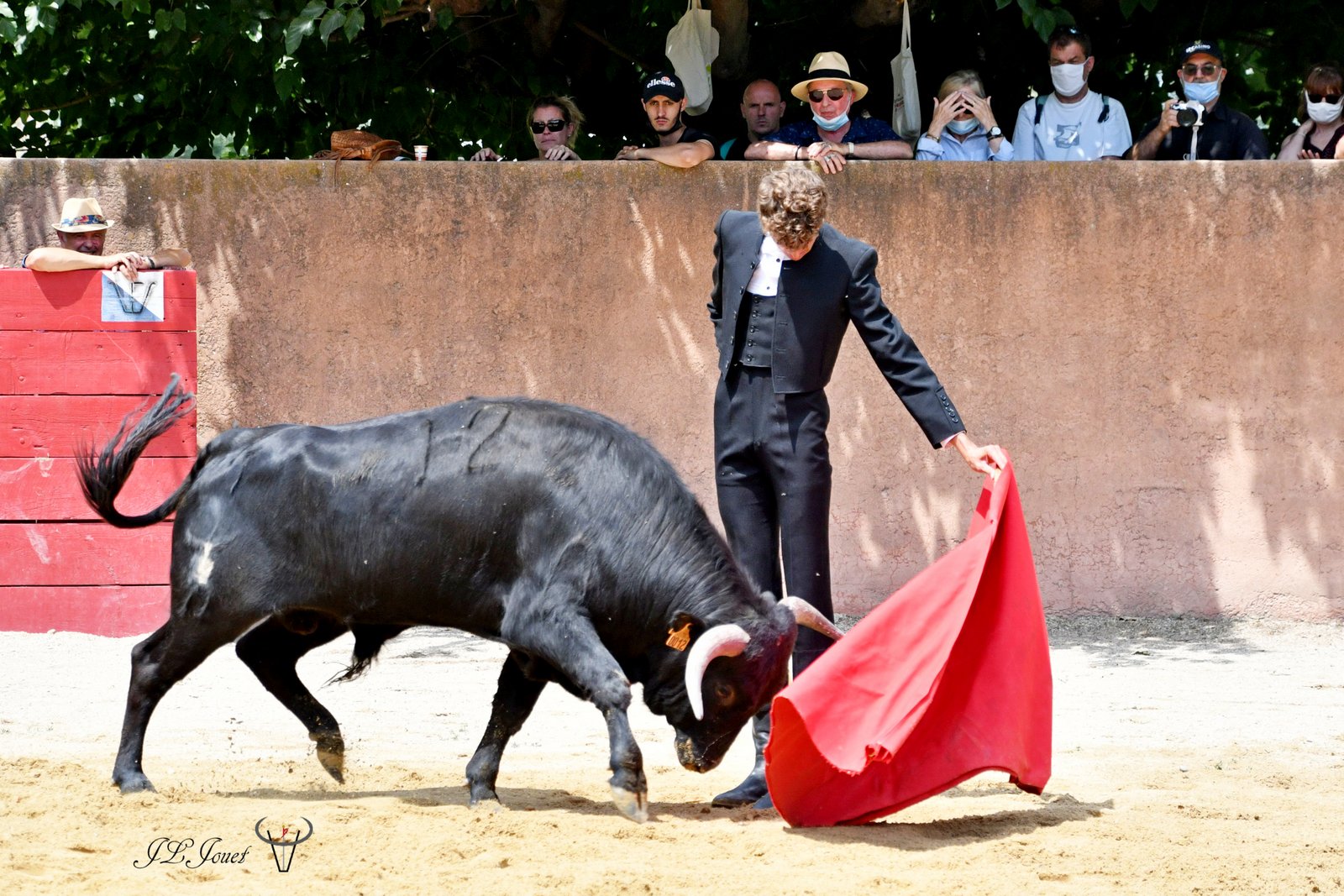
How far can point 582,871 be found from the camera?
3.61 metres

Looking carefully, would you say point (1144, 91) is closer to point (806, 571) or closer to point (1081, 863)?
point (806, 571)

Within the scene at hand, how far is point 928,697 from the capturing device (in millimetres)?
4027

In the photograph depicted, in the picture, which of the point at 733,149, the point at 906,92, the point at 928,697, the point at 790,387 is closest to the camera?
the point at 928,697

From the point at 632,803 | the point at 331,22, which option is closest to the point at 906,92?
the point at 331,22

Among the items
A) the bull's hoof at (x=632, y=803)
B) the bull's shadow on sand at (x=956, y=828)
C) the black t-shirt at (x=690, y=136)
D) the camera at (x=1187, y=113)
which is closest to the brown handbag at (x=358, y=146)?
the black t-shirt at (x=690, y=136)

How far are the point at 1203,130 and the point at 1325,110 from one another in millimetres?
561

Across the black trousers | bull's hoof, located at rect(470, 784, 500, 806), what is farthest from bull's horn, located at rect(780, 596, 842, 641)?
bull's hoof, located at rect(470, 784, 500, 806)

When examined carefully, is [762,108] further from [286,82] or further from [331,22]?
[286,82]

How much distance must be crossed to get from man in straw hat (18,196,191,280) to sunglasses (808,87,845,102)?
3027mm

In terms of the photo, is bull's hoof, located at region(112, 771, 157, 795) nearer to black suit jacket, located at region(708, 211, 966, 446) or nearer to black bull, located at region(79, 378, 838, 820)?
black bull, located at region(79, 378, 838, 820)

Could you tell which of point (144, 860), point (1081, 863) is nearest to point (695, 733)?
point (1081, 863)

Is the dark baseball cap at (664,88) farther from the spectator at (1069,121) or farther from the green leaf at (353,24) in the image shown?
the spectator at (1069,121)

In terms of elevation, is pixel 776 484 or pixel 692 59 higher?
pixel 692 59

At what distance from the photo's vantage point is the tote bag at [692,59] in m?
8.09
